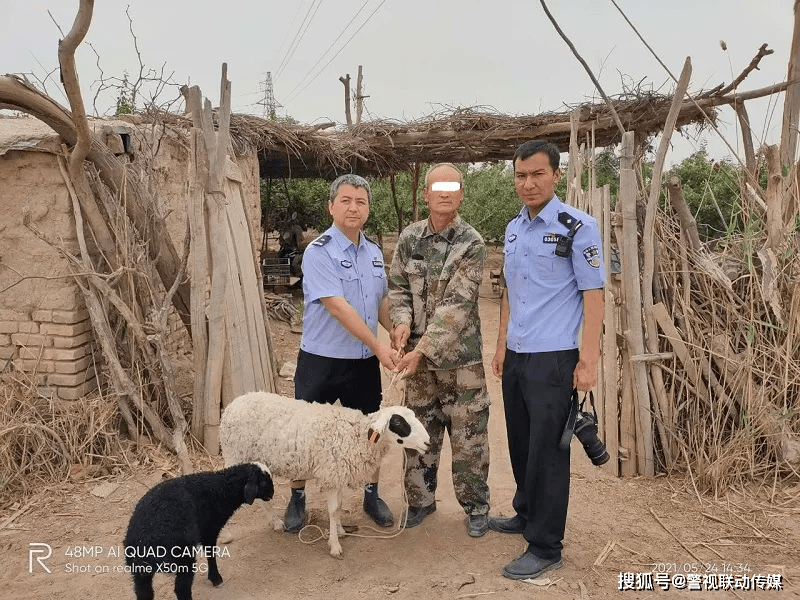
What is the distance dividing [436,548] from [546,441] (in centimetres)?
97

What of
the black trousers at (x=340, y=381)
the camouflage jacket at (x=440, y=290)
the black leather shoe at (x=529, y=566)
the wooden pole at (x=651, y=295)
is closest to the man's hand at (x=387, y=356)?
the camouflage jacket at (x=440, y=290)

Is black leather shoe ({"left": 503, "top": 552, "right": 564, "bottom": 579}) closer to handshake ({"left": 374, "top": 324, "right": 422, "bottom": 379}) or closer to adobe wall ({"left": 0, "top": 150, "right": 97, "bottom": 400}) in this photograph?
handshake ({"left": 374, "top": 324, "right": 422, "bottom": 379})

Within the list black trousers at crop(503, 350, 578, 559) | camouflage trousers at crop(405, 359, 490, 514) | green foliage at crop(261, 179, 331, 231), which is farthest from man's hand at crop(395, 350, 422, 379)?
green foliage at crop(261, 179, 331, 231)

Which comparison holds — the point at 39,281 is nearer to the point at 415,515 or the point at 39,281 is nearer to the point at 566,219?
the point at 415,515

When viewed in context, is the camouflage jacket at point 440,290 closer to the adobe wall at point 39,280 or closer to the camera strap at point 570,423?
the camera strap at point 570,423

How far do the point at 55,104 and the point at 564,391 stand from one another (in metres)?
3.79

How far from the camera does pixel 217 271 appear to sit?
4.44 m

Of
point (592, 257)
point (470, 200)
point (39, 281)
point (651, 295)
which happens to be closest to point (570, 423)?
point (592, 257)

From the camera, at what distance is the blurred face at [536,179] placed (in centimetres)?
283

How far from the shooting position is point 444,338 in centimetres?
307

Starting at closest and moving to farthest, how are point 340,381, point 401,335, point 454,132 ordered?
point 401,335, point 340,381, point 454,132

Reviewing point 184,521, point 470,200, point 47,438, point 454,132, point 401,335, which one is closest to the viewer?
point 184,521

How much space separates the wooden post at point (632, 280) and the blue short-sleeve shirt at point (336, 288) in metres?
1.90

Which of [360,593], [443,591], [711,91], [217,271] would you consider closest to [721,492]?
[443,591]
